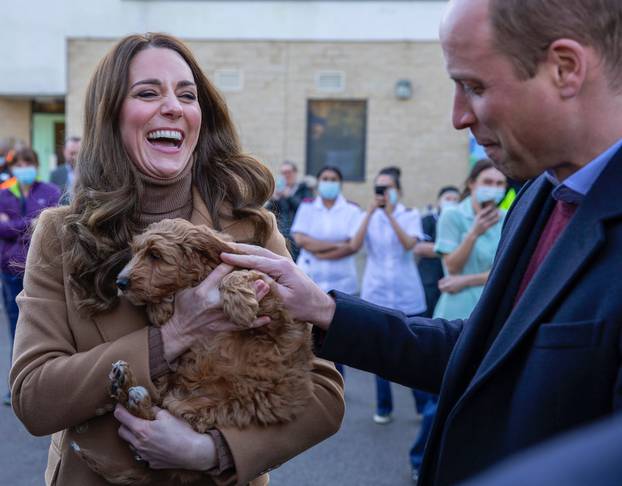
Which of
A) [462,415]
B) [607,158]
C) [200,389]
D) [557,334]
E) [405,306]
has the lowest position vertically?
[405,306]

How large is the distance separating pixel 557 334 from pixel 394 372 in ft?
3.04

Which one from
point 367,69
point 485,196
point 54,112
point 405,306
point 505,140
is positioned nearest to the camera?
point 505,140

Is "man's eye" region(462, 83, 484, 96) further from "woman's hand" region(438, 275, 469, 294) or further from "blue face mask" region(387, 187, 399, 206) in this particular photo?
"blue face mask" region(387, 187, 399, 206)

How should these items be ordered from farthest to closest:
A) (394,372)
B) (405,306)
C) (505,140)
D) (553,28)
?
(405,306), (394,372), (505,140), (553,28)

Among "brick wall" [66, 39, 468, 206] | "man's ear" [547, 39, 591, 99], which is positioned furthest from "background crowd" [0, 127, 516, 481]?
"brick wall" [66, 39, 468, 206]

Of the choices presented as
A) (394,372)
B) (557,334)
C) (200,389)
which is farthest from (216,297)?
(557,334)

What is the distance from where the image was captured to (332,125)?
17.8m

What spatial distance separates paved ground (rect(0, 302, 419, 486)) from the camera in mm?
5770

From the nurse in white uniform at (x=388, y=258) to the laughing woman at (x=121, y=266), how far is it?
182 inches

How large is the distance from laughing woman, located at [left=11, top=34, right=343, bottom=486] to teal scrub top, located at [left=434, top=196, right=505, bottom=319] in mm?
3593

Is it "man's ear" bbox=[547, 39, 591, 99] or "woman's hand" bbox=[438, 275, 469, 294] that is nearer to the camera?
"man's ear" bbox=[547, 39, 591, 99]

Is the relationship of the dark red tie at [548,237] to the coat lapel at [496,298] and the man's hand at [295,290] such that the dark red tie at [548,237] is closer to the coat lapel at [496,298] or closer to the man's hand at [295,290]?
the coat lapel at [496,298]

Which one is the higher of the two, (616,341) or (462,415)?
(616,341)

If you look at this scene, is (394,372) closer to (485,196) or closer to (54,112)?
(485,196)
